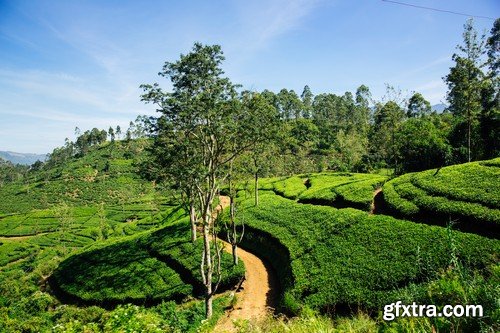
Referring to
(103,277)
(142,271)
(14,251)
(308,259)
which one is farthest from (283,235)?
(14,251)

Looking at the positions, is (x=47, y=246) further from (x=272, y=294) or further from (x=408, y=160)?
(x=408, y=160)

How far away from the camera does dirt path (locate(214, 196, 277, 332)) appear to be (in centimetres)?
1981

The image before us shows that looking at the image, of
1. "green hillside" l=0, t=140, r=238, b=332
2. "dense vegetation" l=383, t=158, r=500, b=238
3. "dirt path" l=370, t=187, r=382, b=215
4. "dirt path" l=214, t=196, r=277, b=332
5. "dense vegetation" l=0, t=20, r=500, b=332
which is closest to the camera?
"dense vegetation" l=0, t=20, r=500, b=332

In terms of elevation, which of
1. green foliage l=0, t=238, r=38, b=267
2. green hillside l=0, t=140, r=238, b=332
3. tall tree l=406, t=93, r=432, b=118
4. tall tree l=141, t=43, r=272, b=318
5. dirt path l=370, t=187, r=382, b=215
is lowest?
green foliage l=0, t=238, r=38, b=267

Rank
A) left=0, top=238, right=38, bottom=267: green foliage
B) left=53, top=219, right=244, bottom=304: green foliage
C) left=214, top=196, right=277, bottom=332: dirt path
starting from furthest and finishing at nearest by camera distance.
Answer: left=0, top=238, right=38, bottom=267: green foliage
left=53, top=219, right=244, bottom=304: green foliage
left=214, top=196, right=277, bottom=332: dirt path

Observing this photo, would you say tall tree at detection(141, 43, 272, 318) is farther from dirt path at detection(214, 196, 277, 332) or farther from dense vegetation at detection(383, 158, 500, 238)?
dense vegetation at detection(383, 158, 500, 238)

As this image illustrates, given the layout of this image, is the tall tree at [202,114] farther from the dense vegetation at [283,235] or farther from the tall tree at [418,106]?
the tall tree at [418,106]

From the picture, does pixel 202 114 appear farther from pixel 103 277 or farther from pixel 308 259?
pixel 103 277

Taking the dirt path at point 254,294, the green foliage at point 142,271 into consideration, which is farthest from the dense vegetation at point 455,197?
the green foliage at point 142,271

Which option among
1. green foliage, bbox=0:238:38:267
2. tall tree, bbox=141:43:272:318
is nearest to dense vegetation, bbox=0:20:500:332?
tall tree, bbox=141:43:272:318

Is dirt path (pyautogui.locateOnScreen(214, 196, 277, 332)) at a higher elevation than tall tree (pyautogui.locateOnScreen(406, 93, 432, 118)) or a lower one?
lower

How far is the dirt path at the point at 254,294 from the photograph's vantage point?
65.0 ft

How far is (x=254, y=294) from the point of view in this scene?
22.3 meters

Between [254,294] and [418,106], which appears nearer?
[254,294]
